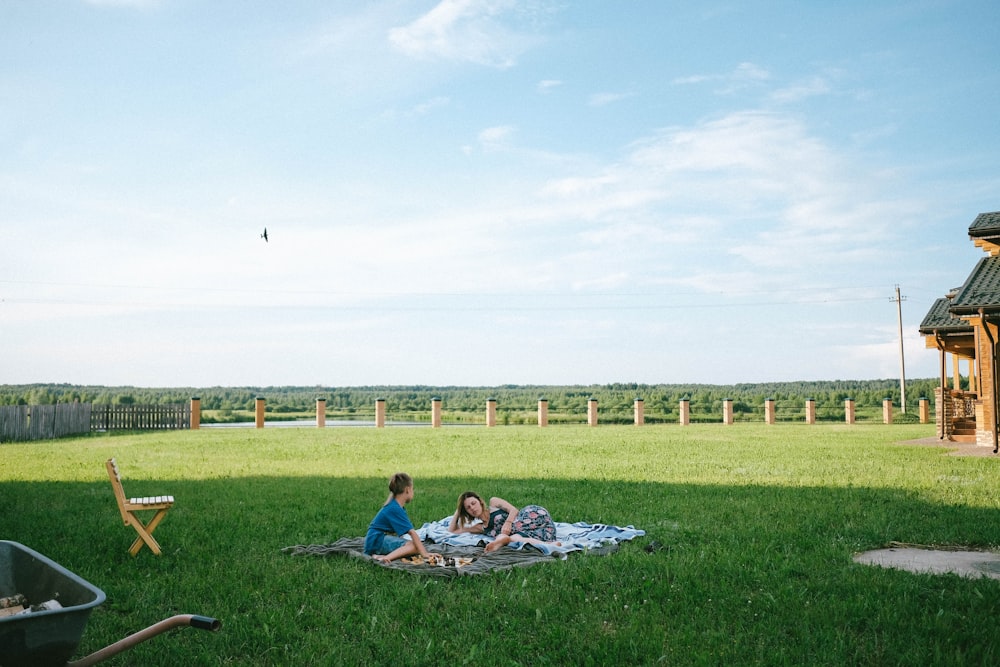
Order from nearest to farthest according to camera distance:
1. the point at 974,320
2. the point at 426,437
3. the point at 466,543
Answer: the point at 466,543
the point at 974,320
the point at 426,437

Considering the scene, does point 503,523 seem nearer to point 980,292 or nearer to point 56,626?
point 56,626

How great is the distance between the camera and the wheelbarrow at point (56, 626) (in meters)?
3.47

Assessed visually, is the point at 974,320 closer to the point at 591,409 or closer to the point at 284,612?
the point at 591,409

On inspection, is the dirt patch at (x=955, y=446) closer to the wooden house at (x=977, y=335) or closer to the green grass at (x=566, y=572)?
the wooden house at (x=977, y=335)

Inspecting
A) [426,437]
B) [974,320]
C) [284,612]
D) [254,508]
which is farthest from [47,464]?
[974,320]

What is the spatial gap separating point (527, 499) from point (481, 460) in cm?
594

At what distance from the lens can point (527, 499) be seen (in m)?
10.7

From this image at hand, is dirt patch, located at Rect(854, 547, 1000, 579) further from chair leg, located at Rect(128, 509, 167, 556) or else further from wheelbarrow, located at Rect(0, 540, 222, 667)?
chair leg, located at Rect(128, 509, 167, 556)

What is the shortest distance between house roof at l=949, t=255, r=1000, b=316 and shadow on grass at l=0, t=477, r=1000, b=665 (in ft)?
31.6

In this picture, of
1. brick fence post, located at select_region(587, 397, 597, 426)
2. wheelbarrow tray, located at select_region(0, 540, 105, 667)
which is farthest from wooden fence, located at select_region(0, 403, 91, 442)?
wheelbarrow tray, located at select_region(0, 540, 105, 667)

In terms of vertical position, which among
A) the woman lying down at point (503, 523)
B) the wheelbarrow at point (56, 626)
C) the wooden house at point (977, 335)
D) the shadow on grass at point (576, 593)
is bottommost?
the shadow on grass at point (576, 593)

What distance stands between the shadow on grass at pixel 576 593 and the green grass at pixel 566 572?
22 millimetres

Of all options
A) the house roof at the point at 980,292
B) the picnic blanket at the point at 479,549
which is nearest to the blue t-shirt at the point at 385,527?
the picnic blanket at the point at 479,549

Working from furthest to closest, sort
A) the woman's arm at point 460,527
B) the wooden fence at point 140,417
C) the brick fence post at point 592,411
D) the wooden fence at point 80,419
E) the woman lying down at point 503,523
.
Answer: the brick fence post at point 592,411
the wooden fence at point 140,417
the wooden fence at point 80,419
the woman's arm at point 460,527
the woman lying down at point 503,523
